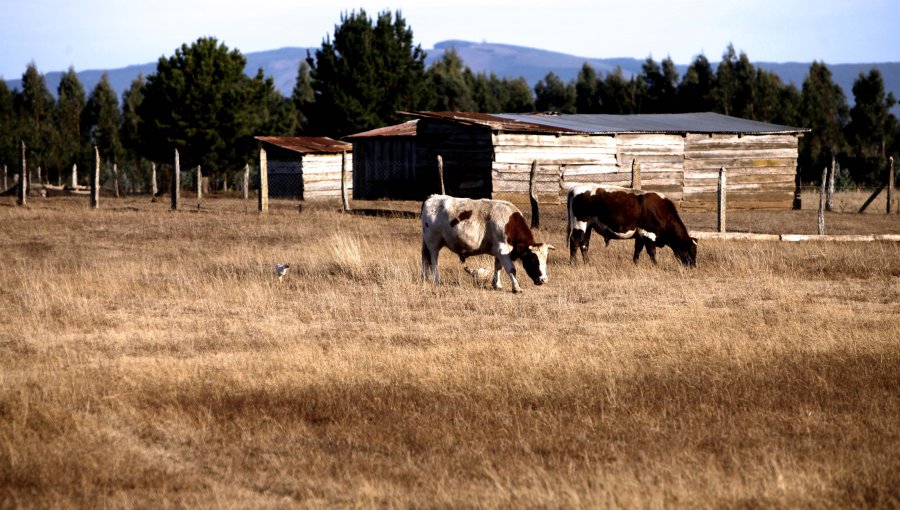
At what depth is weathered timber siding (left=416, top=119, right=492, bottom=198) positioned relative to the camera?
98.2 feet

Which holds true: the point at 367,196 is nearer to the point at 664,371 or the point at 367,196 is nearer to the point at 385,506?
the point at 664,371

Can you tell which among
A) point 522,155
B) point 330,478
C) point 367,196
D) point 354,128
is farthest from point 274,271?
point 354,128

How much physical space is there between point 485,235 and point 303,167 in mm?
26051

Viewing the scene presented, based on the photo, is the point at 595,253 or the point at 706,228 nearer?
the point at 595,253

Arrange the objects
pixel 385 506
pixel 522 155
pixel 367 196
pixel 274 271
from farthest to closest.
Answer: pixel 367 196 → pixel 522 155 → pixel 274 271 → pixel 385 506

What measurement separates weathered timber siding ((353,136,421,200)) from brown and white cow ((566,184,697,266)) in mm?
17620

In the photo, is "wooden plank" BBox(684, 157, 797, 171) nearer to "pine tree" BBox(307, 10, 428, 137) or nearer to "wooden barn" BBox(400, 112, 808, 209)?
"wooden barn" BBox(400, 112, 808, 209)

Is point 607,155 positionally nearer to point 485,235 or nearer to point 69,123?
point 485,235

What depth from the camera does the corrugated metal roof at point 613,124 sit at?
1195 inches

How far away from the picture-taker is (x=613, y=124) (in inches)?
1335

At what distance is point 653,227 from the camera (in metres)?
17.0

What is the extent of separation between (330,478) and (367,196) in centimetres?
3213

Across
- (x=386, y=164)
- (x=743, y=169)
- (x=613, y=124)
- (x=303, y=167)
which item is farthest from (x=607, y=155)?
(x=303, y=167)

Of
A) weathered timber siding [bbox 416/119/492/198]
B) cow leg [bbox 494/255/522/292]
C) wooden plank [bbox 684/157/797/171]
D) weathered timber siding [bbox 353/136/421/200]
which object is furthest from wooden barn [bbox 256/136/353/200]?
cow leg [bbox 494/255/522/292]
